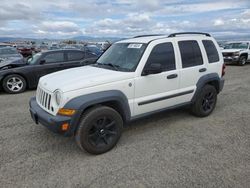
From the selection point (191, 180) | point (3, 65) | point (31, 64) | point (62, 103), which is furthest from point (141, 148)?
point (3, 65)

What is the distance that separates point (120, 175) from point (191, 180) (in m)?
0.93

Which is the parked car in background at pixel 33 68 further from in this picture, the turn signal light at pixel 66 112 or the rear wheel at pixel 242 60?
the rear wheel at pixel 242 60

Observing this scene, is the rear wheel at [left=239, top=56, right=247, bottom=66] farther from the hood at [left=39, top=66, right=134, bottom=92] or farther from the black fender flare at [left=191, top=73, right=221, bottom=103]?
the hood at [left=39, top=66, right=134, bottom=92]

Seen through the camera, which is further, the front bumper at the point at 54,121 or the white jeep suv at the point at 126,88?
the white jeep suv at the point at 126,88

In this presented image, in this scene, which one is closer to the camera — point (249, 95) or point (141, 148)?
point (141, 148)

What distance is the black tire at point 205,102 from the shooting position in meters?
4.89

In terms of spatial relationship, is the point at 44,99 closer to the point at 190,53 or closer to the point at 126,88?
the point at 126,88

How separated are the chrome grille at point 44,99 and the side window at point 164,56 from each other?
1766 mm

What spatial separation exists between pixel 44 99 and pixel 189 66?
9.27 ft

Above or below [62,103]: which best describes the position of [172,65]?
above

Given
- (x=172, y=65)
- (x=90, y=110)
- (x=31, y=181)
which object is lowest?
(x=31, y=181)

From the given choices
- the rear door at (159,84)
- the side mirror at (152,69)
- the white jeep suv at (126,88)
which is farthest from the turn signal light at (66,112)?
the side mirror at (152,69)

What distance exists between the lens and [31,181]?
2.92 metres

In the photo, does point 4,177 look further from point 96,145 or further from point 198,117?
point 198,117
